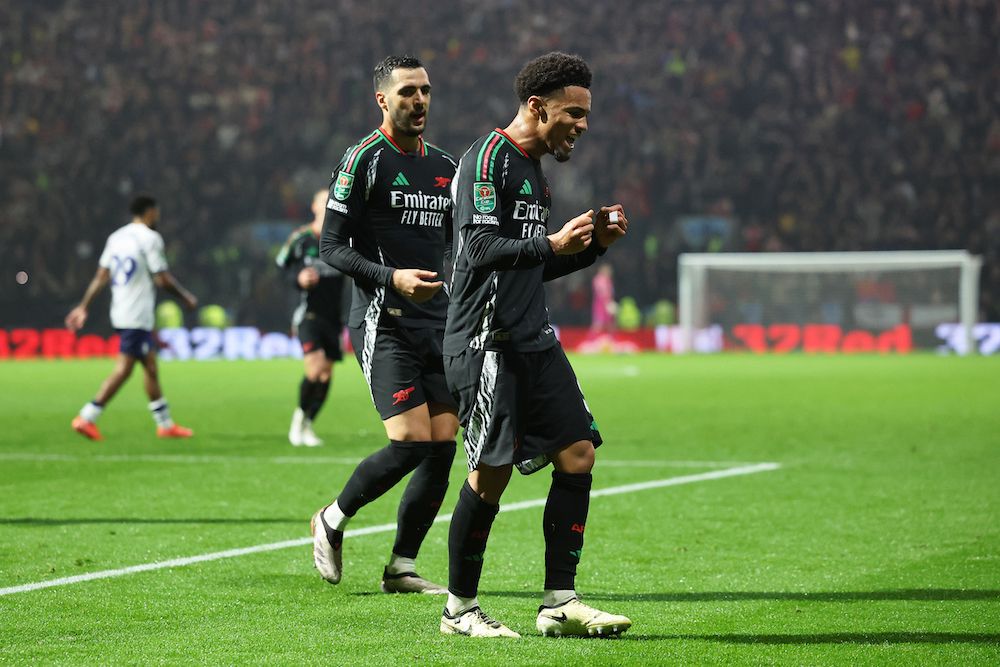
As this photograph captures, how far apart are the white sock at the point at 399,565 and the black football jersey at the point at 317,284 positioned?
16.3ft

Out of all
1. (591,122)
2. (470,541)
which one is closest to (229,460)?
(470,541)

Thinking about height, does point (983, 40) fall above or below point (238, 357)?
above

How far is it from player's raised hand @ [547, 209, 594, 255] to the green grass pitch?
3.93 feet

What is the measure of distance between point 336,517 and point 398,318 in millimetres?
795

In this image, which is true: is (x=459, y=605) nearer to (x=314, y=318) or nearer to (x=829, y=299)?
(x=314, y=318)

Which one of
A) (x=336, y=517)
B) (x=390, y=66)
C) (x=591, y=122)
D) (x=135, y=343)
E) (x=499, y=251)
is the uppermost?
(x=591, y=122)

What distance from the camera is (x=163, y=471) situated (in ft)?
27.3

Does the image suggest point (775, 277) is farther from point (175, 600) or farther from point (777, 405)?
point (175, 600)

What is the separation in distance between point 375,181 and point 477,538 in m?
1.46

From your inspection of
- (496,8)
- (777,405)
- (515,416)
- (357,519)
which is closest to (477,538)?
(515,416)

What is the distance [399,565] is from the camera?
183 inches

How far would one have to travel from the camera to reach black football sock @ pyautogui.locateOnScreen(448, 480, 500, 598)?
397 cm

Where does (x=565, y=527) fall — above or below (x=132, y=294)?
below

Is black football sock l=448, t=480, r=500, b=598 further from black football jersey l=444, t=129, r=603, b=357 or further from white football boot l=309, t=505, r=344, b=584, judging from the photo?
white football boot l=309, t=505, r=344, b=584
